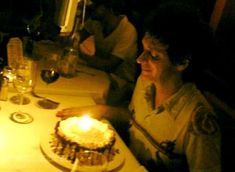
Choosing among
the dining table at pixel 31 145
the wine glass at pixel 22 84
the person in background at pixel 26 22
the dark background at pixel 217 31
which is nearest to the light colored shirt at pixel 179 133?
the dining table at pixel 31 145

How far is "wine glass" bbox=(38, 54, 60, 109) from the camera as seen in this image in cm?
220

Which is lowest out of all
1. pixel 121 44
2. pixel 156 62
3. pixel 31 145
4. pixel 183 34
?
pixel 121 44

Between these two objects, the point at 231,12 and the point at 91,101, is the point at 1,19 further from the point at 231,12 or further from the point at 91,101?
the point at 231,12

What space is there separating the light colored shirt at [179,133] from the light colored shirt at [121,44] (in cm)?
140

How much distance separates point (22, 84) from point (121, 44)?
177 centimetres

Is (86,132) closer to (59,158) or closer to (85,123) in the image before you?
(85,123)

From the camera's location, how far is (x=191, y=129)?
1861mm

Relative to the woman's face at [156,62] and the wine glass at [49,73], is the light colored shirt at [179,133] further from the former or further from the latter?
the wine glass at [49,73]

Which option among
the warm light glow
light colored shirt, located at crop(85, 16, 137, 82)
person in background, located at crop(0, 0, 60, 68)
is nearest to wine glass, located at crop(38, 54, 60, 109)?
person in background, located at crop(0, 0, 60, 68)

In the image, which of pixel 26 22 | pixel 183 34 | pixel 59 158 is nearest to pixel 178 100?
pixel 183 34

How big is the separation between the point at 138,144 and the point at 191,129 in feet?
1.30

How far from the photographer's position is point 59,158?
5.41 ft

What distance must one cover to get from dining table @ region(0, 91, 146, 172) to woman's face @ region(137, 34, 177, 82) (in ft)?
1.33

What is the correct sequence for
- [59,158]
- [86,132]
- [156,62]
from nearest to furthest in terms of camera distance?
[59,158] < [86,132] < [156,62]
